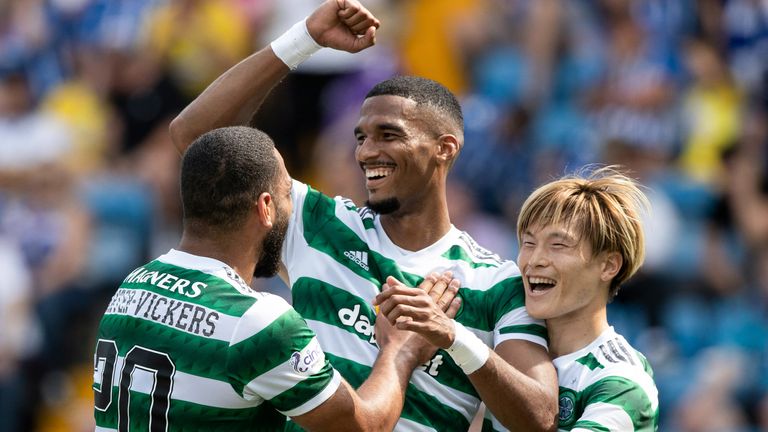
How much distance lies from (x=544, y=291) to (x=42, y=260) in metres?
7.46

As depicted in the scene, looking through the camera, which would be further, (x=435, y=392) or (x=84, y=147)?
(x=84, y=147)

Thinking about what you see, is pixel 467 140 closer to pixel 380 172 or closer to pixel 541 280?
pixel 380 172

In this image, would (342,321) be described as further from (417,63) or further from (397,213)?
(417,63)

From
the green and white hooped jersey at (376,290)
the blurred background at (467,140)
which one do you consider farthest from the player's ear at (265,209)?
the blurred background at (467,140)

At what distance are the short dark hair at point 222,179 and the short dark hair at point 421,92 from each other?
110 cm

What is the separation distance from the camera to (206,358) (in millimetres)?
4684

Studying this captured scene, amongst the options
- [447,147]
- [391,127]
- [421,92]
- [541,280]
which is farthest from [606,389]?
[421,92]

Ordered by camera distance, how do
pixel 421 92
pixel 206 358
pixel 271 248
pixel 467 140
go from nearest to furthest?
pixel 206 358 < pixel 271 248 < pixel 421 92 < pixel 467 140

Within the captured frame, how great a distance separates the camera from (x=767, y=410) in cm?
923

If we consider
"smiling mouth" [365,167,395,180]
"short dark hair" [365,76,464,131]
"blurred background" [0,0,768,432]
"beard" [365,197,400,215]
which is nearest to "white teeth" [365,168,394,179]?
"smiling mouth" [365,167,395,180]

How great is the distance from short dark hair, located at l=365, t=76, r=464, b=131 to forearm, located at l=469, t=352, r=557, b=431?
133cm

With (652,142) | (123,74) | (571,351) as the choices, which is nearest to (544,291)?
(571,351)

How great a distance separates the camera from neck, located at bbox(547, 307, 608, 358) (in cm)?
552

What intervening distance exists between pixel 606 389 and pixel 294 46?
2.06 metres
